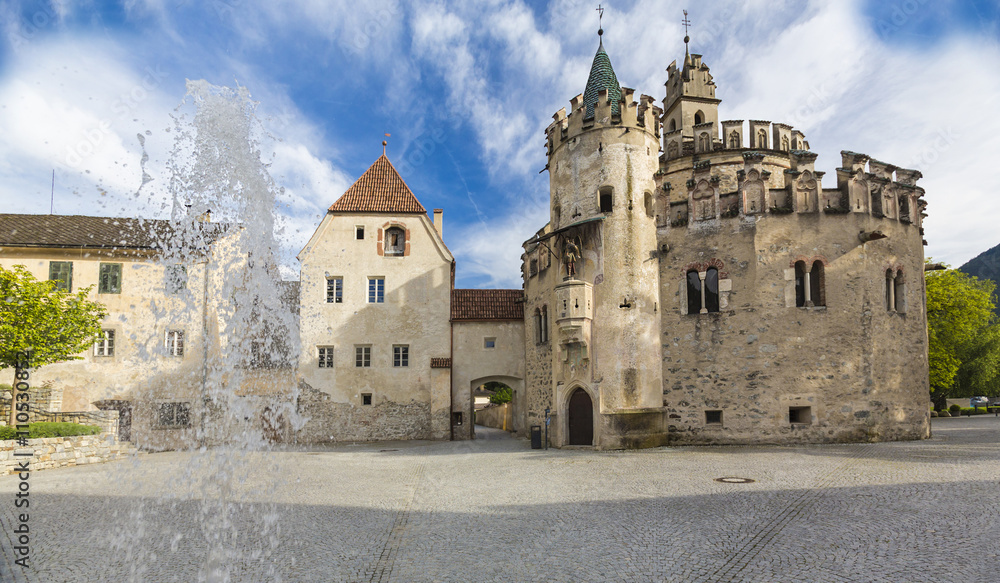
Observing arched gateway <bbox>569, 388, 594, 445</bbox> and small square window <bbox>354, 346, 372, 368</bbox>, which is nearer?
arched gateway <bbox>569, 388, 594, 445</bbox>

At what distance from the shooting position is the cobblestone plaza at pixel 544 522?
26.2ft

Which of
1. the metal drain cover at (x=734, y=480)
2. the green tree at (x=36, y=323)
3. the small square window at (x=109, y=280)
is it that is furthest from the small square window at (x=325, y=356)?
the metal drain cover at (x=734, y=480)

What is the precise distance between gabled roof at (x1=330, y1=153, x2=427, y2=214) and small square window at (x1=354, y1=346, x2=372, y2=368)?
24.2 feet

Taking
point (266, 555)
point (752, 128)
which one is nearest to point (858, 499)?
point (266, 555)

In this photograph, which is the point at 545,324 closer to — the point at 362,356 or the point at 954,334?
the point at 362,356

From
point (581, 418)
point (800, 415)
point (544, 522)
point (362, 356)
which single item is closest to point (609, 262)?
point (581, 418)

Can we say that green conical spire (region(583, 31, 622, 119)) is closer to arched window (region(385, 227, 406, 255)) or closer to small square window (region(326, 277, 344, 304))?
arched window (region(385, 227, 406, 255))

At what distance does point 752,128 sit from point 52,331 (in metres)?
31.1

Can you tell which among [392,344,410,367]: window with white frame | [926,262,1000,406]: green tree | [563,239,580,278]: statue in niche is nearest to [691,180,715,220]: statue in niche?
[563,239,580,278]: statue in niche

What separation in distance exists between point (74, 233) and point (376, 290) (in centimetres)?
1556

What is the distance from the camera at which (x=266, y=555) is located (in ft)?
29.3

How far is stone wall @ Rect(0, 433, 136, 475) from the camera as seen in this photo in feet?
59.3

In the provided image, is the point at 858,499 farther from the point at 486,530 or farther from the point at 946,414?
the point at 946,414

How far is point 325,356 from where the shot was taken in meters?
29.7
